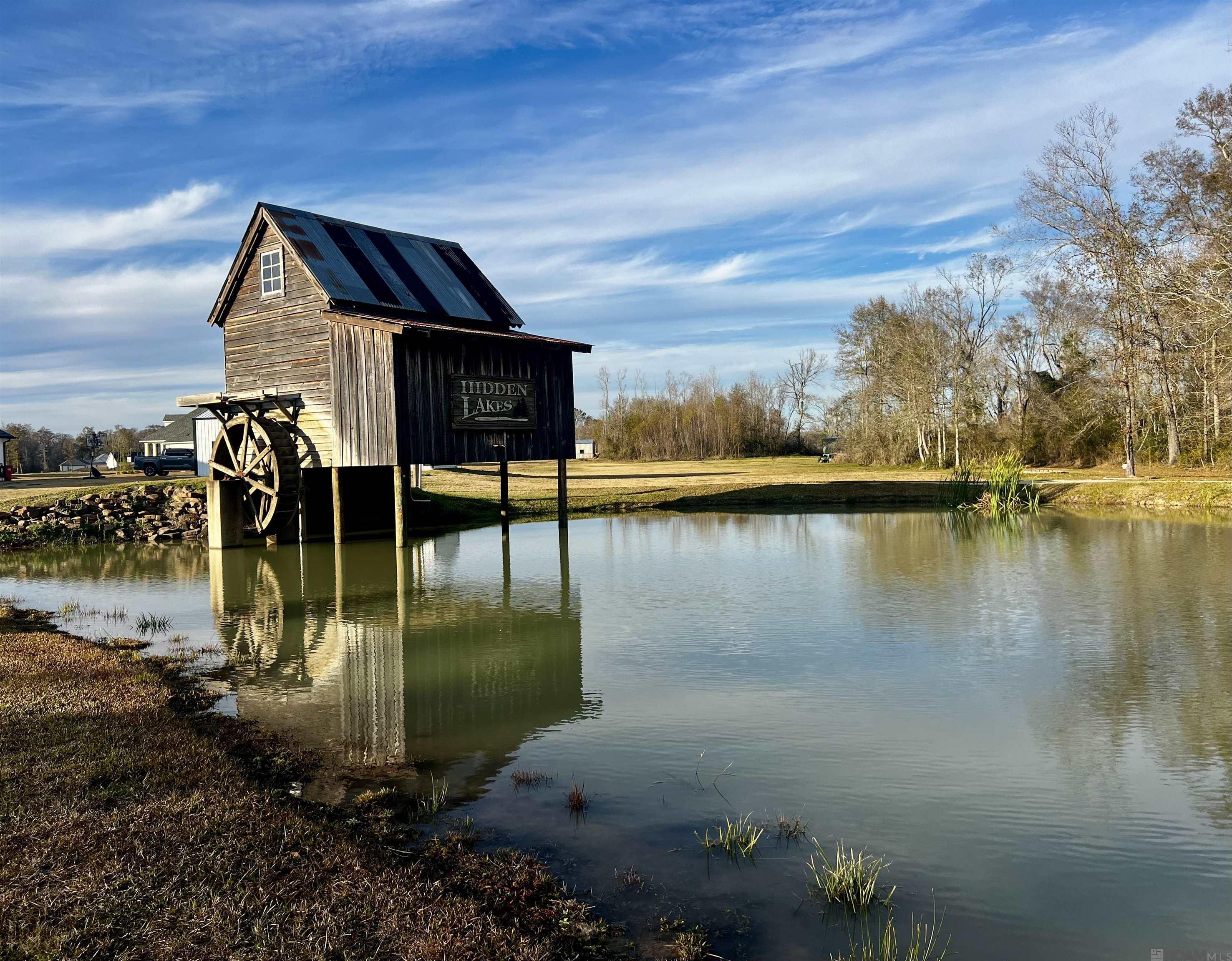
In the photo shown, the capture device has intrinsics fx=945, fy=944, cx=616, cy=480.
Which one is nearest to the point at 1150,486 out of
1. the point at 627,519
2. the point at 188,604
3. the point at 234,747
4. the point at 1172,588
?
the point at 627,519

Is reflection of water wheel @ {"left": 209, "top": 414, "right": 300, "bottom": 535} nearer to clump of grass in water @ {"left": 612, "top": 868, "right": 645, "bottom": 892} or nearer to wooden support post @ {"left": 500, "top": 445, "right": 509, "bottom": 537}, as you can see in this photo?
wooden support post @ {"left": 500, "top": 445, "right": 509, "bottom": 537}

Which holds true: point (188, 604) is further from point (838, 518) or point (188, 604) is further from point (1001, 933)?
point (838, 518)

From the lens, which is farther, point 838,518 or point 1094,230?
point 1094,230

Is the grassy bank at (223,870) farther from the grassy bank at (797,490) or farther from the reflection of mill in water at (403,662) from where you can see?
the grassy bank at (797,490)

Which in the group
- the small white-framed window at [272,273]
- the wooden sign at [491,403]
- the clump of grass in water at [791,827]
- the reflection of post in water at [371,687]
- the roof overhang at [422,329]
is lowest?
the clump of grass in water at [791,827]

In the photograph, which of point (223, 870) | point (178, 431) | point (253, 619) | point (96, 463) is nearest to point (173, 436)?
point (178, 431)

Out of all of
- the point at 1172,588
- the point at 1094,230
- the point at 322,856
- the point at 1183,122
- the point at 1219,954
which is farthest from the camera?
the point at 1094,230

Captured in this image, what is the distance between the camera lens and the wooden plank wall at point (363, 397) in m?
20.8

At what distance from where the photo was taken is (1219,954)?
172 inches

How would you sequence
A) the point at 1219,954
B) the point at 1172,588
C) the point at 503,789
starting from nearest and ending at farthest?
the point at 1219,954 < the point at 503,789 < the point at 1172,588

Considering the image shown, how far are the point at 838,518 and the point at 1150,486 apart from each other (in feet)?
37.2

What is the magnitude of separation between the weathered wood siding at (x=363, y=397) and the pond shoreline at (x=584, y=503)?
20.2ft

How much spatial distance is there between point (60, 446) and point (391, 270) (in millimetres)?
100595

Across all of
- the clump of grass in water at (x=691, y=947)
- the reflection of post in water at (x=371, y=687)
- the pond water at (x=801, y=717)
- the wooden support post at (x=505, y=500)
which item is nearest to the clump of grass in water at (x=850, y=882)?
the pond water at (x=801, y=717)
